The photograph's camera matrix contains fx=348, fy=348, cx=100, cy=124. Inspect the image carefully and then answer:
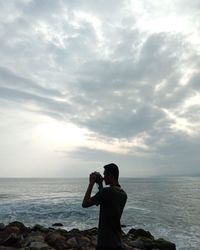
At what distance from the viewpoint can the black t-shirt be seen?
5.07 meters

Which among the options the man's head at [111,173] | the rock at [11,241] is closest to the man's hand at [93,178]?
the man's head at [111,173]

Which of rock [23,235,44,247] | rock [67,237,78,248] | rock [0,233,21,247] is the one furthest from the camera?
rock [67,237,78,248]

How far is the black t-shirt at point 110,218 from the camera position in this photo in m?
5.07

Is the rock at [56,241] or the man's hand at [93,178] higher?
the man's hand at [93,178]

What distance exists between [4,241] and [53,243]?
6.89 ft

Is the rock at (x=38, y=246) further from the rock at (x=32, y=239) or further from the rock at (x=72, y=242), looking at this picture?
the rock at (x=72, y=242)

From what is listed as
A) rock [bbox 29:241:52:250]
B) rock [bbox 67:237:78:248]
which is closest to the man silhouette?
rock [bbox 29:241:52:250]

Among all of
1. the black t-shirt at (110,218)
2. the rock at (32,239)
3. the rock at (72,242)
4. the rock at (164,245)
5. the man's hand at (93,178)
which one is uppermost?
the man's hand at (93,178)

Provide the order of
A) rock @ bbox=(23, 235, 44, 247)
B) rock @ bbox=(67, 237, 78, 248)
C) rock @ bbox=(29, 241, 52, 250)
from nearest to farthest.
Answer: rock @ bbox=(29, 241, 52, 250)
rock @ bbox=(23, 235, 44, 247)
rock @ bbox=(67, 237, 78, 248)

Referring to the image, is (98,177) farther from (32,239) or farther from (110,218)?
(32,239)

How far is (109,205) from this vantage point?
5.09 meters

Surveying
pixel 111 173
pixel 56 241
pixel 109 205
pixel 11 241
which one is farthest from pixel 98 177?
pixel 11 241

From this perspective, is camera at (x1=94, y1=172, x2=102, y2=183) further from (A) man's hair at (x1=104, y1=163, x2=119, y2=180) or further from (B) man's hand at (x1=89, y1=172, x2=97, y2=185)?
(A) man's hair at (x1=104, y1=163, x2=119, y2=180)

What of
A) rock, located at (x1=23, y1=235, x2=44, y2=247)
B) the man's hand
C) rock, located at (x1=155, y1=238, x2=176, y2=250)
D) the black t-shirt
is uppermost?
the man's hand
